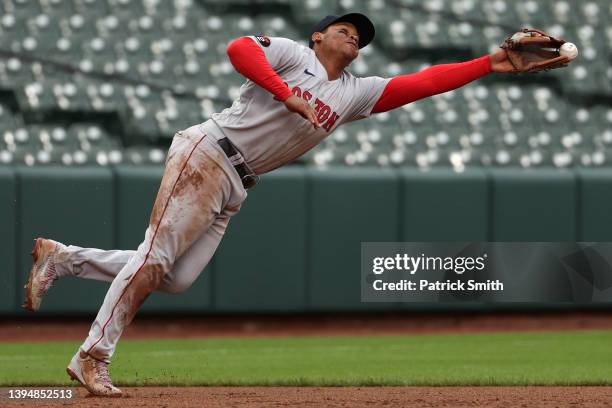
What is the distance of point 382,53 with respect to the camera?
11820mm

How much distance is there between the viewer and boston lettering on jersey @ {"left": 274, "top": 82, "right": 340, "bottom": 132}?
15.9 feet

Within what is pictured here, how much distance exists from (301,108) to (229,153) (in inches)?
17.7

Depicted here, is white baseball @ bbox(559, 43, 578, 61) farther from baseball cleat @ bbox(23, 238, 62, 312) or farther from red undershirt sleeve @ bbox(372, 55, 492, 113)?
baseball cleat @ bbox(23, 238, 62, 312)

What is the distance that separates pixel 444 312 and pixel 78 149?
354 cm

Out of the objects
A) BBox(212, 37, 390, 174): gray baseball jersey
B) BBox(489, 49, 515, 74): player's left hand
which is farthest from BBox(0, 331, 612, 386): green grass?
BBox(489, 49, 515, 74): player's left hand

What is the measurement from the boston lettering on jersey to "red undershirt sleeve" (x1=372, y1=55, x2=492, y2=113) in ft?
0.93

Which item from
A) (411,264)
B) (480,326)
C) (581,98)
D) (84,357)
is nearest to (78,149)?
(411,264)

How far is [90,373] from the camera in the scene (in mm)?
A: 4875

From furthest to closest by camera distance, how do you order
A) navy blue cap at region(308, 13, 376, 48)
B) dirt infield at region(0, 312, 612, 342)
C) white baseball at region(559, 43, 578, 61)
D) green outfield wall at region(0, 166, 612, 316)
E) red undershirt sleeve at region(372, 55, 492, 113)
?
1. dirt infield at region(0, 312, 612, 342)
2. green outfield wall at region(0, 166, 612, 316)
3. red undershirt sleeve at region(372, 55, 492, 113)
4. navy blue cap at region(308, 13, 376, 48)
5. white baseball at region(559, 43, 578, 61)

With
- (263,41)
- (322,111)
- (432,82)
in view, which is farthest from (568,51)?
(263,41)

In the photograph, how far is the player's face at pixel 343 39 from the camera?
4.90 metres

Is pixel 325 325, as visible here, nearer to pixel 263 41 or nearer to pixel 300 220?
pixel 300 220

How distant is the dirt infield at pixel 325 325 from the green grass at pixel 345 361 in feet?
1.17

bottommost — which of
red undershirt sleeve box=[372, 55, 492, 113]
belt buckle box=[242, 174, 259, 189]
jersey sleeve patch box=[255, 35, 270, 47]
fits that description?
belt buckle box=[242, 174, 259, 189]
